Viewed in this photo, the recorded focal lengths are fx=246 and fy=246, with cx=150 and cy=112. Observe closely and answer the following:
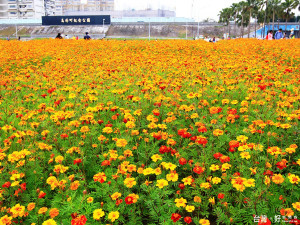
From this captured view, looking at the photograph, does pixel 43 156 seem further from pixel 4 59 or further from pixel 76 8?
pixel 76 8

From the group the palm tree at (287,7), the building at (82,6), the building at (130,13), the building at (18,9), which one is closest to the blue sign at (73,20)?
the palm tree at (287,7)

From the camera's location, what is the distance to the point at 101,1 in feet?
404

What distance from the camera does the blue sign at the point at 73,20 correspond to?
42281 mm

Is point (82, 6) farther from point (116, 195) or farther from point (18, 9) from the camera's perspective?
point (116, 195)

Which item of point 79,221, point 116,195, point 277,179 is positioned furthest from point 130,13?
point 79,221

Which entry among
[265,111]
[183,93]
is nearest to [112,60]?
[183,93]

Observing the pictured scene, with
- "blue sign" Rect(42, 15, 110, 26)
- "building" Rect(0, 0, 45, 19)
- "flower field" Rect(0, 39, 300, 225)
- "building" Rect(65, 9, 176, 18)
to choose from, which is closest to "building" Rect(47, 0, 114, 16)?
"building" Rect(65, 9, 176, 18)

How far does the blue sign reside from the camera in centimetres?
4228

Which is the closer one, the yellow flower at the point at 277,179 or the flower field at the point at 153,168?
the yellow flower at the point at 277,179

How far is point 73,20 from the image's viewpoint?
4388 centimetres

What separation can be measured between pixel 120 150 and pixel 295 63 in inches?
266

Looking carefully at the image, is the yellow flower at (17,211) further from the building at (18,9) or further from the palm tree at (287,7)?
the building at (18,9)

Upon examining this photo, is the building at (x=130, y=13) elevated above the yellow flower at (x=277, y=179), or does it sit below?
above

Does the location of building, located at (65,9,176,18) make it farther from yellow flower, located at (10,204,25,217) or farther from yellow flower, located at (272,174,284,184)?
yellow flower, located at (10,204,25,217)
